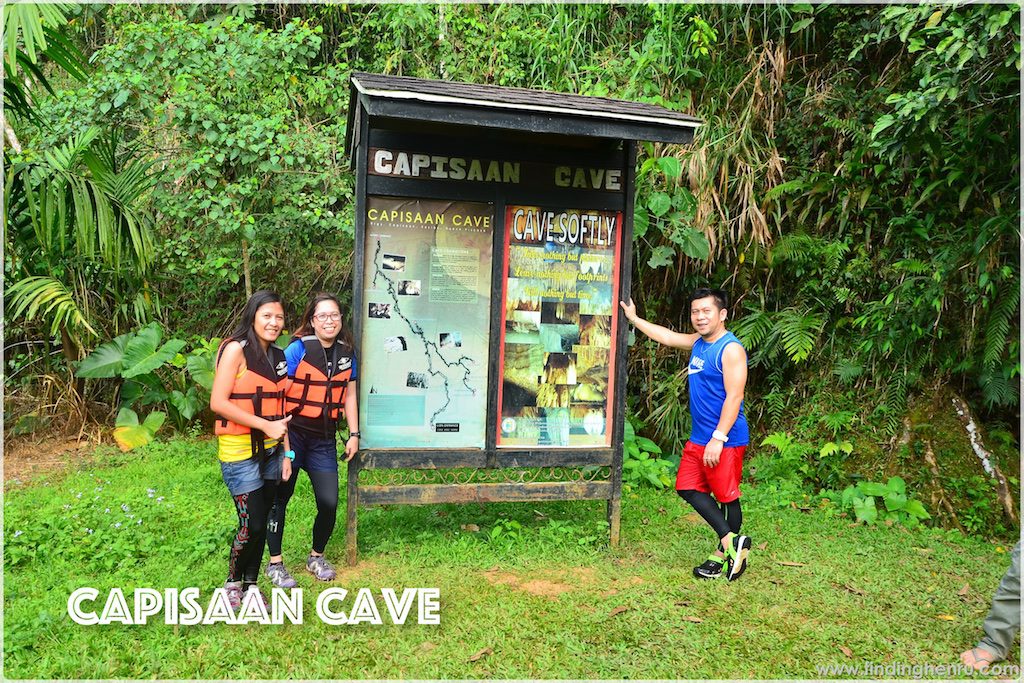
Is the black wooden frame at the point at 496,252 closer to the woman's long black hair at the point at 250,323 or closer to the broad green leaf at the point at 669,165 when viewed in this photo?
the woman's long black hair at the point at 250,323

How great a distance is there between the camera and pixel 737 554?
473 cm

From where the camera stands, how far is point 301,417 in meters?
4.42

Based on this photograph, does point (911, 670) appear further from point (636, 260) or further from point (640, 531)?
point (636, 260)

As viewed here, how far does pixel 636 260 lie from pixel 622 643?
4.66 metres

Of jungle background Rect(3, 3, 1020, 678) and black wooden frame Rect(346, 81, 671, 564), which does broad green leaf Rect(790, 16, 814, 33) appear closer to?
jungle background Rect(3, 3, 1020, 678)

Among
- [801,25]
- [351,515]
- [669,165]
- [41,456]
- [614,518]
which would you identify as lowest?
[41,456]

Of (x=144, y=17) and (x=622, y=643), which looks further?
(x=144, y=17)

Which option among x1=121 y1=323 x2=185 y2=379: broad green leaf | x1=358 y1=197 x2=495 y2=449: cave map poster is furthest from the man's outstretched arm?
x1=121 y1=323 x2=185 y2=379: broad green leaf

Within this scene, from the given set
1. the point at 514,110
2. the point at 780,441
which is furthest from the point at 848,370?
the point at 514,110

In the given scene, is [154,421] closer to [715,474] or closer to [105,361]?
[105,361]

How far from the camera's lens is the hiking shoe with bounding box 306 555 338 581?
453 cm

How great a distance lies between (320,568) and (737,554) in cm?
252

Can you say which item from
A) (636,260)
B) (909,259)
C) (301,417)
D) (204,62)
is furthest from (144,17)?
(909,259)

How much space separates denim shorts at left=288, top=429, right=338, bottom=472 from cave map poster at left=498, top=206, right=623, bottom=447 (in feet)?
→ 3.91
